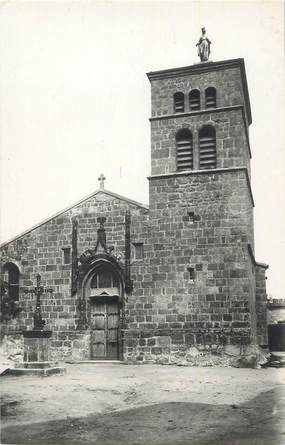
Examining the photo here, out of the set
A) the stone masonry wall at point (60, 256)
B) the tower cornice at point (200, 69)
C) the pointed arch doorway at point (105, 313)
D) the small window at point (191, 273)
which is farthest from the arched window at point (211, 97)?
the pointed arch doorway at point (105, 313)

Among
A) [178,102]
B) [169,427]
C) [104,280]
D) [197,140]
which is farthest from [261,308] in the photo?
[169,427]

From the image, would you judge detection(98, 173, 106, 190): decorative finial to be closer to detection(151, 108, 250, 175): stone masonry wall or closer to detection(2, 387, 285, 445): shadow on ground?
detection(151, 108, 250, 175): stone masonry wall

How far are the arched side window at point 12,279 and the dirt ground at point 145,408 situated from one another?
6060 mm

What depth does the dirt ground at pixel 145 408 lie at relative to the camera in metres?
10.1

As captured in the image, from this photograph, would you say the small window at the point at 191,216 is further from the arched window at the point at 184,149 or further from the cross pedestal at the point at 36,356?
the cross pedestal at the point at 36,356

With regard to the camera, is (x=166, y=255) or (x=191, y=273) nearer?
(x=191, y=273)

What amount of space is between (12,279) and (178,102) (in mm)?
9434

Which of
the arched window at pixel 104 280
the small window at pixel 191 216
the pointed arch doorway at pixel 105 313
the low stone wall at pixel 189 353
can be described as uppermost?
the small window at pixel 191 216

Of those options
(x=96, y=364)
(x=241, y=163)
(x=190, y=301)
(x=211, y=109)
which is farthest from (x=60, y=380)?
(x=211, y=109)

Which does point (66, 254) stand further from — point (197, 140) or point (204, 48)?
point (204, 48)

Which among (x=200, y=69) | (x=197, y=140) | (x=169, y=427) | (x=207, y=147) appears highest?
(x=200, y=69)

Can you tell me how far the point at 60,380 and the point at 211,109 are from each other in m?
11.0

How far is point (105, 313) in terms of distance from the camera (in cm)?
2073

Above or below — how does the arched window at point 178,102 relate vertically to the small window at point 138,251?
above
